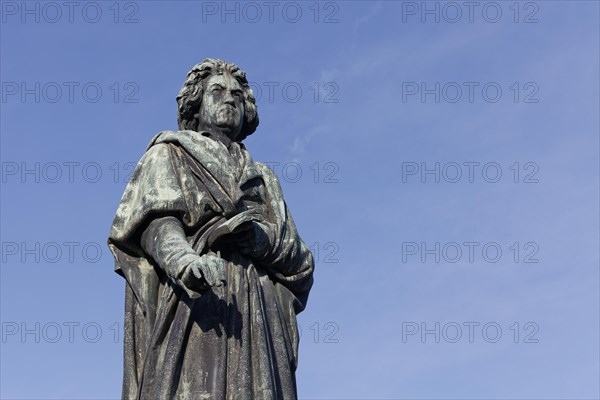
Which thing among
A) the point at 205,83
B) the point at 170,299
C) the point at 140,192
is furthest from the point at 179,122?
the point at 170,299

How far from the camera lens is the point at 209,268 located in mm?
10359

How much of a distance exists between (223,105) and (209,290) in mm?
2187

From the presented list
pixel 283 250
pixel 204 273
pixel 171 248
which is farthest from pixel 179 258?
pixel 283 250

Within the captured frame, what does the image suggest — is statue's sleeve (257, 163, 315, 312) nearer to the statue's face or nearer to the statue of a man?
the statue of a man

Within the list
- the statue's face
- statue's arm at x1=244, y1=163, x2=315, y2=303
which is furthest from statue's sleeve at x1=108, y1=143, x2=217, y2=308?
the statue's face

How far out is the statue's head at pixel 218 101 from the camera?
12273mm

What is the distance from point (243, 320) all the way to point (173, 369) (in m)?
0.80

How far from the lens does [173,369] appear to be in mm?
10664

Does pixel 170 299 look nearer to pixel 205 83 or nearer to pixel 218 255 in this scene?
pixel 218 255

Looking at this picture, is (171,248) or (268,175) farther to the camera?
(268,175)

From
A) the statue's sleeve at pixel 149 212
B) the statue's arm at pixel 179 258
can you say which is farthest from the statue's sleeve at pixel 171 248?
the statue's sleeve at pixel 149 212

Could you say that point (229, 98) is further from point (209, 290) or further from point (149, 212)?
point (209, 290)

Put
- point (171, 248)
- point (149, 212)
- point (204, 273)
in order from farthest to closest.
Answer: point (149, 212) → point (171, 248) → point (204, 273)

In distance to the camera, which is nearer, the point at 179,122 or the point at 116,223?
the point at 116,223
